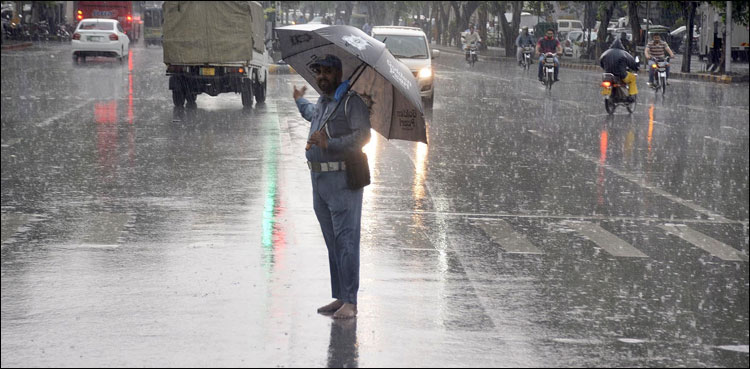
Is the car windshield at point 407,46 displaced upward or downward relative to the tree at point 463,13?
downward

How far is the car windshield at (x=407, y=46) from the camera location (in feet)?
92.8

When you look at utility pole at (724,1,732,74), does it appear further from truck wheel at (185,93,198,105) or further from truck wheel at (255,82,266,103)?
truck wheel at (185,93,198,105)

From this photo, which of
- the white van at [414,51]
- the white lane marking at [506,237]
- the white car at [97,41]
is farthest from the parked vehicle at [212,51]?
the white car at [97,41]

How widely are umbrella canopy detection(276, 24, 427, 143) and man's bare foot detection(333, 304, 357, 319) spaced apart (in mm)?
1099

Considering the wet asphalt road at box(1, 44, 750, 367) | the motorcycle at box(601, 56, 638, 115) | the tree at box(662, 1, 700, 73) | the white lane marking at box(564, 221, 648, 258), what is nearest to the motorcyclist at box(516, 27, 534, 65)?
the tree at box(662, 1, 700, 73)

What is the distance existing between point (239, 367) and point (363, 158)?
164 centimetres

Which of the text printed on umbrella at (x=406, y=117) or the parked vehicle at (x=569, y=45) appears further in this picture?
the parked vehicle at (x=569, y=45)

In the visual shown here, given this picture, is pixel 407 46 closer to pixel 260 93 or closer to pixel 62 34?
pixel 260 93

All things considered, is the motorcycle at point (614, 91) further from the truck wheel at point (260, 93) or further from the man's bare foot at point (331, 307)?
the man's bare foot at point (331, 307)

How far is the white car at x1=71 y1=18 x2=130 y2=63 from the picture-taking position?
45.9 metres

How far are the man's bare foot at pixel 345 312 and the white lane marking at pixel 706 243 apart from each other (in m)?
3.96

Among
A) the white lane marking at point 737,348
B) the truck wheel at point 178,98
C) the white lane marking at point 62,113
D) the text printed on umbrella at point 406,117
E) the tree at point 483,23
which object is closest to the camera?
the white lane marking at point 737,348

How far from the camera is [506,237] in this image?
35.1 ft

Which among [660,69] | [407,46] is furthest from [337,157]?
[660,69]
